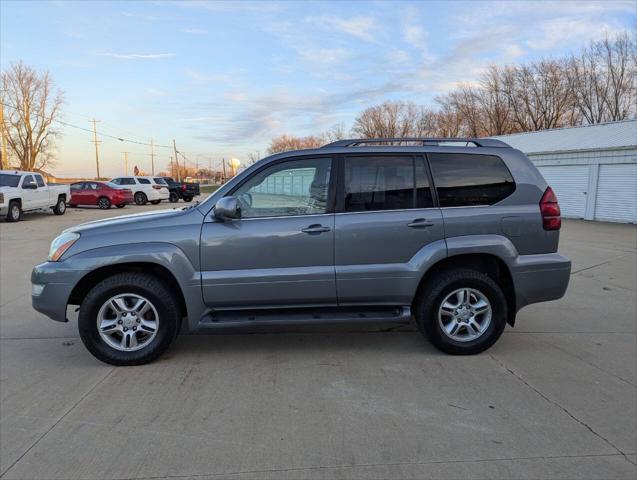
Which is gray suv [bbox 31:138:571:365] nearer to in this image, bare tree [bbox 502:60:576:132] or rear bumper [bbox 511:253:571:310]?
rear bumper [bbox 511:253:571:310]

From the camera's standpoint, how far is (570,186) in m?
20.5

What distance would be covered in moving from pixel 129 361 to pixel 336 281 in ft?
6.47

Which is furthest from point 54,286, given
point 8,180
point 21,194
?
point 8,180

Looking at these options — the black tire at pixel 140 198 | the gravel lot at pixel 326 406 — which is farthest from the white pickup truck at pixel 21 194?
the gravel lot at pixel 326 406

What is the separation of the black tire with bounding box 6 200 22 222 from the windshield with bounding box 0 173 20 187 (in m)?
0.74

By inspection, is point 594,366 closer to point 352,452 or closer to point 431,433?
point 431,433

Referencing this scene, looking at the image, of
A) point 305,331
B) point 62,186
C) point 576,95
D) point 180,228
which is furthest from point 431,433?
point 576,95

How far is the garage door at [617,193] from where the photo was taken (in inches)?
693

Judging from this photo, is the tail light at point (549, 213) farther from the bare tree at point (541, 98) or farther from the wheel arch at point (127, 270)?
the bare tree at point (541, 98)

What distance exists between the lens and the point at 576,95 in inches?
1763

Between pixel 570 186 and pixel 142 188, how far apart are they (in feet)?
80.2

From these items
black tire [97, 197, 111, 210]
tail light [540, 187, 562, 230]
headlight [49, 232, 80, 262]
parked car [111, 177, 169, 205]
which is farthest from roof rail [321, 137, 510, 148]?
parked car [111, 177, 169, 205]

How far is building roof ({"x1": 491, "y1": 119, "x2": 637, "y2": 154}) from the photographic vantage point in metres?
18.8

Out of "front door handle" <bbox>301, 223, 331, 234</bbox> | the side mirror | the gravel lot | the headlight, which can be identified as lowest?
the gravel lot
